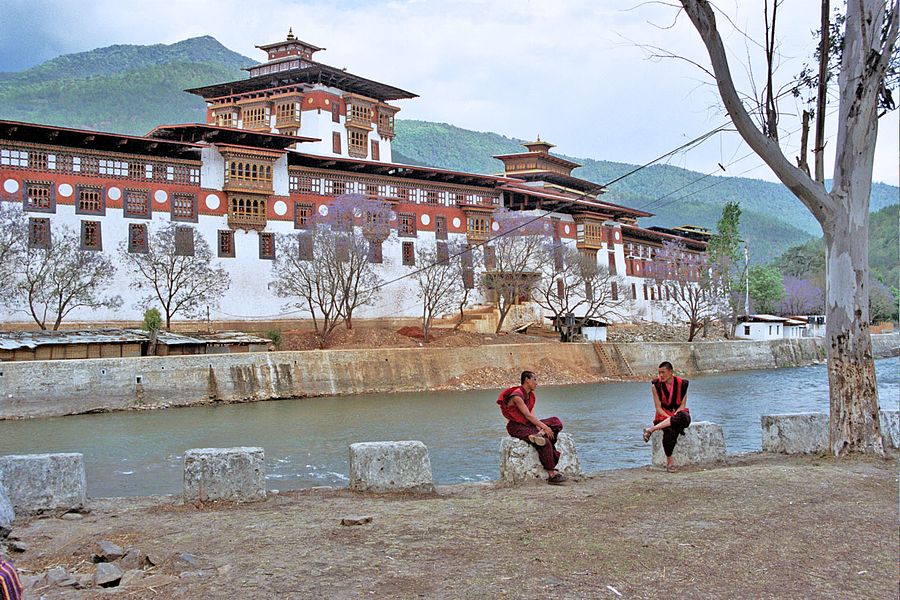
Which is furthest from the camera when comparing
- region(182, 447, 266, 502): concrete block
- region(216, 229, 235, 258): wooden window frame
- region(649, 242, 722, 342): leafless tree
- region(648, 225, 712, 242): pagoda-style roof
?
region(648, 225, 712, 242): pagoda-style roof

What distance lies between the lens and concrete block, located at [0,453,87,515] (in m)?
7.12

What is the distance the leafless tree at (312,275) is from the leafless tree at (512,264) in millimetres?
9641

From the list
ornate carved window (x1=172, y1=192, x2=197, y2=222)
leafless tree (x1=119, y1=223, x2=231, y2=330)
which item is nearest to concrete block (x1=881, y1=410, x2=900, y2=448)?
leafless tree (x1=119, y1=223, x2=231, y2=330)

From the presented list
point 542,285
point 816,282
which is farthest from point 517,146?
point 542,285

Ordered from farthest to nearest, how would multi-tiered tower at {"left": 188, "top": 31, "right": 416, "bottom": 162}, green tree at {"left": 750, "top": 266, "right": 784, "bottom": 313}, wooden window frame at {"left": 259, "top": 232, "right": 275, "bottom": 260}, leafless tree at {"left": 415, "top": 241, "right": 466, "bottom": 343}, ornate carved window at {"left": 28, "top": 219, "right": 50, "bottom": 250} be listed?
green tree at {"left": 750, "top": 266, "right": 784, "bottom": 313}, multi-tiered tower at {"left": 188, "top": 31, "right": 416, "bottom": 162}, leafless tree at {"left": 415, "top": 241, "right": 466, "bottom": 343}, wooden window frame at {"left": 259, "top": 232, "right": 275, "bottom": 260}, ornate carved window at {"left": 28, "top": 219, "right": 50, "bottom": 250}

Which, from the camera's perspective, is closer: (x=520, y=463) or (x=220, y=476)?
(x=220, y=476)

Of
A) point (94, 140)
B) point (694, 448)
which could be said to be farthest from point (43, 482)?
point (94, 140)

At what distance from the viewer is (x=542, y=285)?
5591 cm

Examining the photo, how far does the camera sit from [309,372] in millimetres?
34594

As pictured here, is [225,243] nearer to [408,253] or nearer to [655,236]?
[408,253]

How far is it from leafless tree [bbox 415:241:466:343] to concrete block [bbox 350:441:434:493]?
3596cm

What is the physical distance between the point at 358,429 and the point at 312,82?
1469 inches

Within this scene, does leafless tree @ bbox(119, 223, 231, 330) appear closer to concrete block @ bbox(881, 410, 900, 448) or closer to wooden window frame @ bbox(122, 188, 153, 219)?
wooden window frame @ bbox(122, 188, 153, 219)

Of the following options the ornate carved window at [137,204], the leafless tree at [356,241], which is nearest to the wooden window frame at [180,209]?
the ornate carved window at [137,204]
